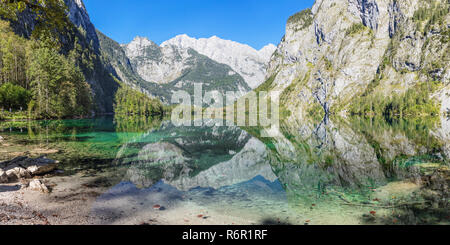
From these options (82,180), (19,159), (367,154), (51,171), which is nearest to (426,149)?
(367,154)

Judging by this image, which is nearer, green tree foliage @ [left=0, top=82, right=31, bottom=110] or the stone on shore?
the stone on shore

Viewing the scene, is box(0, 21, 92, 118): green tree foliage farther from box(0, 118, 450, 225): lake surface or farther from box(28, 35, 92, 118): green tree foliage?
box(0, 118, 450, 225): lake surface

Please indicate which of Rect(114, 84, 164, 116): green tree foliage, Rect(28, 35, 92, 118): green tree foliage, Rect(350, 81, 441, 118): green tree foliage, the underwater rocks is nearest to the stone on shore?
the underwater rocks

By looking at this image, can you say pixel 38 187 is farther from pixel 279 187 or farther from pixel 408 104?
pixel 408 104

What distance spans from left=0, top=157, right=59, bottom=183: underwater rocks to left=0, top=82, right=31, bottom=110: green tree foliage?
77.3 metres

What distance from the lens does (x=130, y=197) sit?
14383 mm

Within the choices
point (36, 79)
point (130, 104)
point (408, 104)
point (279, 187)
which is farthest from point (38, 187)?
point (408, 104)

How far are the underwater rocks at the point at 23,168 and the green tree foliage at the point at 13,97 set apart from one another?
77265 millimetres

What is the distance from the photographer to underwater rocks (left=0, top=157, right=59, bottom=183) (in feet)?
53.2

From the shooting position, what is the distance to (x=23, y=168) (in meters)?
17.6

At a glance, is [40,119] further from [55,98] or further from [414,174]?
[414,174]

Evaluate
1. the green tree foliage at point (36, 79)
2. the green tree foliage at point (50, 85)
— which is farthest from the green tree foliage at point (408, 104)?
the green tree foliage at point (36, 79)

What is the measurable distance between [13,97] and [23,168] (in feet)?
266
